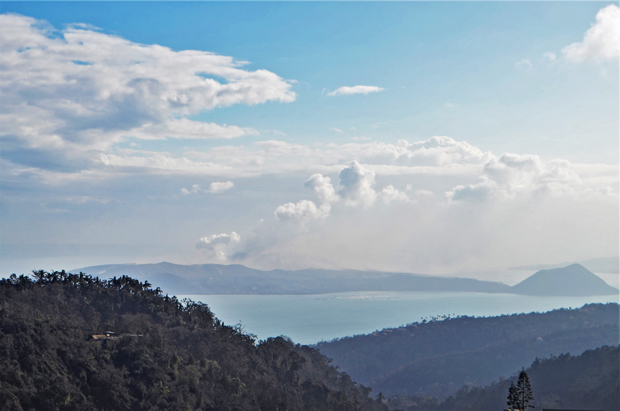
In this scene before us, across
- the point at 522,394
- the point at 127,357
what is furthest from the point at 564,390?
the point at 522,394

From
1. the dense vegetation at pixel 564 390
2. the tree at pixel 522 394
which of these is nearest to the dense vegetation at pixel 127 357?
the dense vegetation at pixel 564 390

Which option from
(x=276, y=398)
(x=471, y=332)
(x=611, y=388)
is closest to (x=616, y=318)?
(x=471, y=332)

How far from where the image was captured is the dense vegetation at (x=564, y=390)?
251 feet

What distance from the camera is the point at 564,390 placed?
8656cm

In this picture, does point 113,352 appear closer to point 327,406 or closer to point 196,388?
point 196,388

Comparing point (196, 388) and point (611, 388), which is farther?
point (611, 388)

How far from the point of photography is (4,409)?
32.8m

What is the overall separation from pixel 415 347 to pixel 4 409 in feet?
483

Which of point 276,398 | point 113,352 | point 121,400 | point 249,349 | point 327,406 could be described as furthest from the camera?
point 249,349

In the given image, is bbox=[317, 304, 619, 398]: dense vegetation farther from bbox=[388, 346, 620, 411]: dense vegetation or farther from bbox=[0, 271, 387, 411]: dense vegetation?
bbox=[0, 271, 387, 411]: dense vegetation

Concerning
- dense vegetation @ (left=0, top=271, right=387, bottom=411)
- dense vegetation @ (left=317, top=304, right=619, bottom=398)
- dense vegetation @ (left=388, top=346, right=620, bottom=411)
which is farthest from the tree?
dense vegetation @ (left=317, top=304, right=619, bottom=398)

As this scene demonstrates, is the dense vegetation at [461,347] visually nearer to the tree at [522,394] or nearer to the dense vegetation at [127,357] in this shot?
the dense vegetation at [127,357]

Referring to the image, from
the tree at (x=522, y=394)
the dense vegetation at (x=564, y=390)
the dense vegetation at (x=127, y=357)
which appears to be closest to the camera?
the tree at (x=522, y=394)

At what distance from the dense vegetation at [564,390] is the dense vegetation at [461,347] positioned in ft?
89.3
